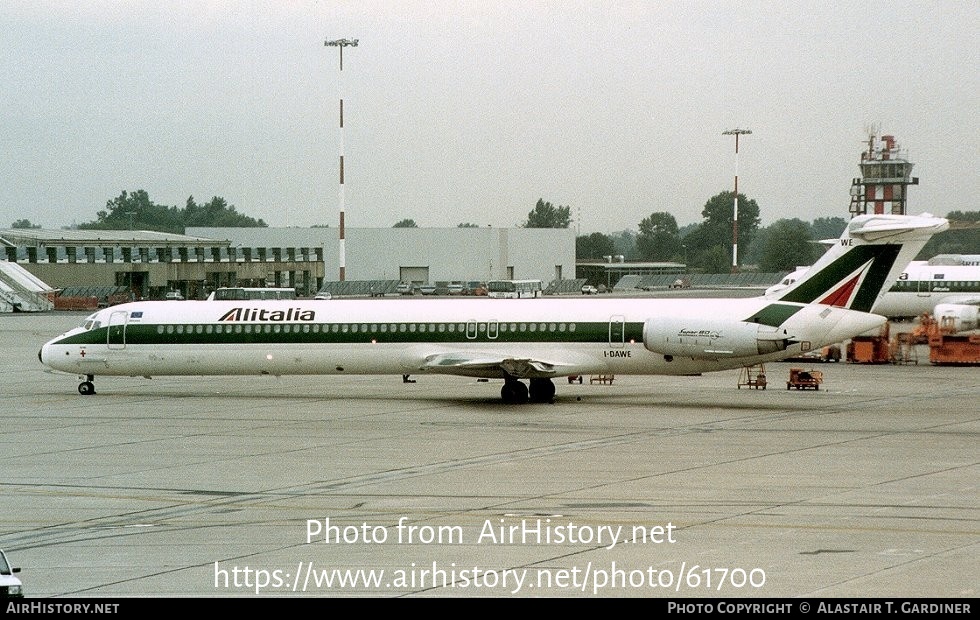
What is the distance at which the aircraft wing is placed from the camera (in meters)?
33.9

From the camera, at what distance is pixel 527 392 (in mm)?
35031

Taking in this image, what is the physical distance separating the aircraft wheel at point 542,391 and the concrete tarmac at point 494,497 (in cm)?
75

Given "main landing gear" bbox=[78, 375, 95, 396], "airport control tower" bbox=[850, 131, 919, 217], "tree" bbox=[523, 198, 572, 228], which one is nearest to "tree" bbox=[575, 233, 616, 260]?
"tree" bbox=[523, 198, 572, 228]

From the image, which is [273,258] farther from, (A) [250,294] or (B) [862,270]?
(B) [862,270]

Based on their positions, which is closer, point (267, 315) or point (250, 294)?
point (267, 315)

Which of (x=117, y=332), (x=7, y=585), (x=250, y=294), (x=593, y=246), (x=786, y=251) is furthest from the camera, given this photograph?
(x=593, y=246)

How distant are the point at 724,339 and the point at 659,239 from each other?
519ft

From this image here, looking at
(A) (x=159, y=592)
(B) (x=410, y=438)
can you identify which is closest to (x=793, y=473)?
(B) (x=410, y=438)

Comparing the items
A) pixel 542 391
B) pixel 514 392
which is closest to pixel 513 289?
pixel 542 391

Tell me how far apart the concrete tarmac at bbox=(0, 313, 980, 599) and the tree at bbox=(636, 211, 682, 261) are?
151629mm

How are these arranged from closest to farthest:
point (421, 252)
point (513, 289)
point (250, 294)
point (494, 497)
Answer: point (494, 497) → point (250, 294) → point (513, 289) → point (421, 252)

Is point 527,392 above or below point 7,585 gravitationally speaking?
below

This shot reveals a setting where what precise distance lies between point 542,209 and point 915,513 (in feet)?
564

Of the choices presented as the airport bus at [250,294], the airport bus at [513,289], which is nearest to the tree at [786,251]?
the airport bus at [513,289]
